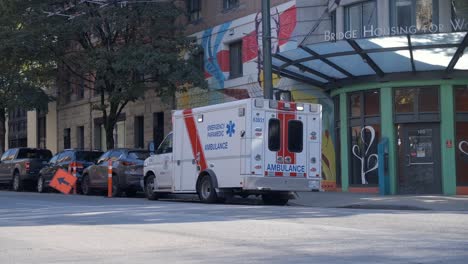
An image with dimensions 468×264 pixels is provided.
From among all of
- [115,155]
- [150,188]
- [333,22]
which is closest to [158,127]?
[115,155]

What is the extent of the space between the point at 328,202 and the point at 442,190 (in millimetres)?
4458

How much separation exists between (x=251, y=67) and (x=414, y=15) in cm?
760

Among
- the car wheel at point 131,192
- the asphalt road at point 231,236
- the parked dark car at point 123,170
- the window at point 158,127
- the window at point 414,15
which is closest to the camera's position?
the asphalt road at point 231,236

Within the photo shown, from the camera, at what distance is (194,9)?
32.0 meters

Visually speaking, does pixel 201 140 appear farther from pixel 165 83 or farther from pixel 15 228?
pixel 165 83

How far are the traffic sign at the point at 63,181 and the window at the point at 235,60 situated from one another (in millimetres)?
7661

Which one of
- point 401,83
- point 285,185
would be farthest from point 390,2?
point 285,185

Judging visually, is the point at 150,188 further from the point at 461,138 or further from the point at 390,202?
the point at 461,138

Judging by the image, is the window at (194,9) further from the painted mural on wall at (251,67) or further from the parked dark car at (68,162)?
the parked dark car at (68,162)

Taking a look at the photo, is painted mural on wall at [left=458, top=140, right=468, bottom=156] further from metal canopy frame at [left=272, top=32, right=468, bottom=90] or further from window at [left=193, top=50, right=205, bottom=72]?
window at [left=193, top=50, right=205, bottom=72]

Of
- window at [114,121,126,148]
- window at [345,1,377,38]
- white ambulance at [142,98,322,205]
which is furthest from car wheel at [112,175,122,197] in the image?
window at [114,121,126,148]

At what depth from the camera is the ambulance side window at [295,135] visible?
18.9 m

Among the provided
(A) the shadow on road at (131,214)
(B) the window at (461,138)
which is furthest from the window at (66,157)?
(B) the window at (461,138)

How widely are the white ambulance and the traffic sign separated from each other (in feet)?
24.6
